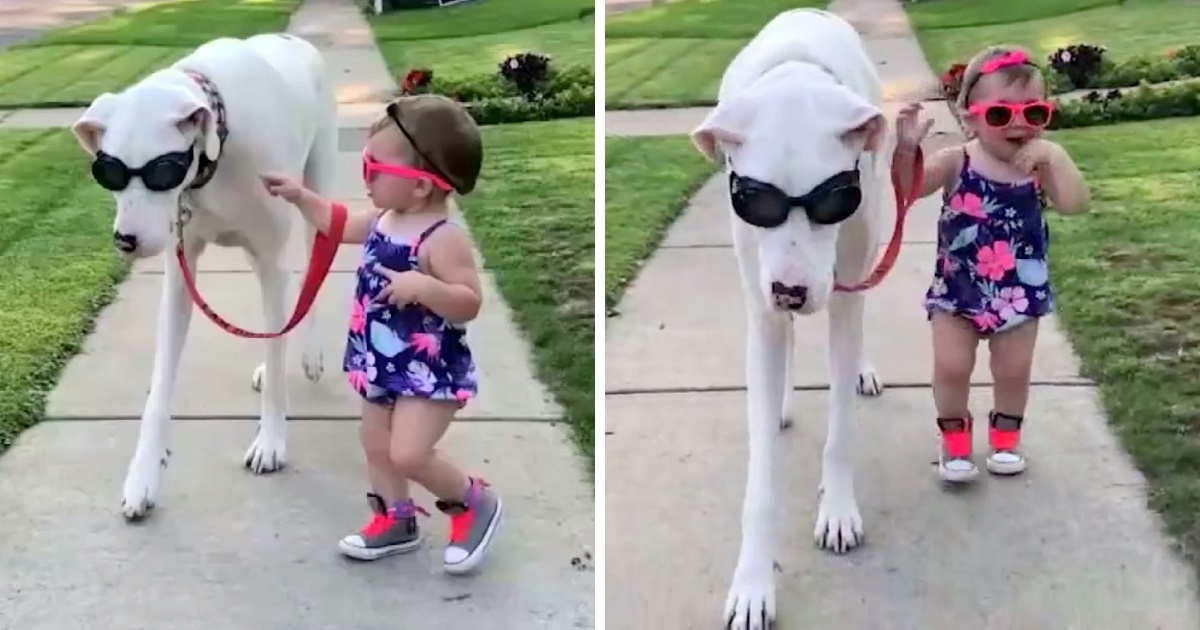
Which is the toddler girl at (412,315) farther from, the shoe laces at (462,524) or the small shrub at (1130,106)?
the small shrub at (1130,106)

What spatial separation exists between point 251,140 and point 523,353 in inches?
49.5

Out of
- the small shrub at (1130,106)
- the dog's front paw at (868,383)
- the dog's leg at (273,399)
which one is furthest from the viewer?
the small shrub at (1130,106)

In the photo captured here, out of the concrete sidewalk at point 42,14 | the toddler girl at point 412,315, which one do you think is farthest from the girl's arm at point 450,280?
the concrete sidewalk at point 42,14

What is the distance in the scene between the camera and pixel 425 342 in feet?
9.23

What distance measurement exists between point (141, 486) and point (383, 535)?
23.2 inches

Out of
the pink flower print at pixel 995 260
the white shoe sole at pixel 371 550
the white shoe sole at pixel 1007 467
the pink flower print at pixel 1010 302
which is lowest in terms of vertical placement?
the white shoe sole at pixel 371 550

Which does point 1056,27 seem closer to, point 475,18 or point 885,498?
point 475,18

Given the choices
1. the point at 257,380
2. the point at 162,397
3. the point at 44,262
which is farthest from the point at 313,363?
the point at 44,262

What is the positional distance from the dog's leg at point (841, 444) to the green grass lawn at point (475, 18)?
8.10 feet

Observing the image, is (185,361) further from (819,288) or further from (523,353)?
(819,288)

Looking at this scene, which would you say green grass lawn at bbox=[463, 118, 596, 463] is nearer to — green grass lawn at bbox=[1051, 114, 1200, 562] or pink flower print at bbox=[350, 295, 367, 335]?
pink flower print at bbox=[350, 295, 367, 335]

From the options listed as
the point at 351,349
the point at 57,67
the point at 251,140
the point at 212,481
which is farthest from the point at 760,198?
the point at 57,67

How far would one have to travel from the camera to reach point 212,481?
10.7 ft

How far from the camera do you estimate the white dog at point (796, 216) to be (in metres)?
2.17
